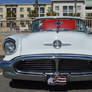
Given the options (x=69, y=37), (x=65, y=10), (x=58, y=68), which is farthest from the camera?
(x=65, y=10)

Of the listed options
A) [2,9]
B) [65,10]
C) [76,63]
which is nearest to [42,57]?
[76,63]

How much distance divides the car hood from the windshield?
4.11ft

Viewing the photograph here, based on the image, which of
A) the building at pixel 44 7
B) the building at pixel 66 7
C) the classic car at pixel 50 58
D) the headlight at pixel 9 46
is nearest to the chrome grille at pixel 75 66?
the classic car at pixel 50 58

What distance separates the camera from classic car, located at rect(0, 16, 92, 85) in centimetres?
361

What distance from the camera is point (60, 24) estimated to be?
17.0 ft

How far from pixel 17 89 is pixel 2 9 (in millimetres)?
78348

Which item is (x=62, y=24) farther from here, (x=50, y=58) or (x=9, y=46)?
(x=50, y=58)

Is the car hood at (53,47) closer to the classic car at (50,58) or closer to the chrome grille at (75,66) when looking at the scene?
the classic car at (50,58)

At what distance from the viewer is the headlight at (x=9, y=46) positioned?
12.8 feet

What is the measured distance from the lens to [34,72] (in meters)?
3.70

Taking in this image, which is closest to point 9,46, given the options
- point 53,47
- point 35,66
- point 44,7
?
point 35,66

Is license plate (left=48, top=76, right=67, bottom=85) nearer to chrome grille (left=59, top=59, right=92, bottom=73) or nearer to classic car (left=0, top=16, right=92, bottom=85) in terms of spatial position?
classic car (left=0, top=16, right=92, bottom=85)

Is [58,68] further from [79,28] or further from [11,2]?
[11,2]

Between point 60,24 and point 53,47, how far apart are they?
153 centimetres
